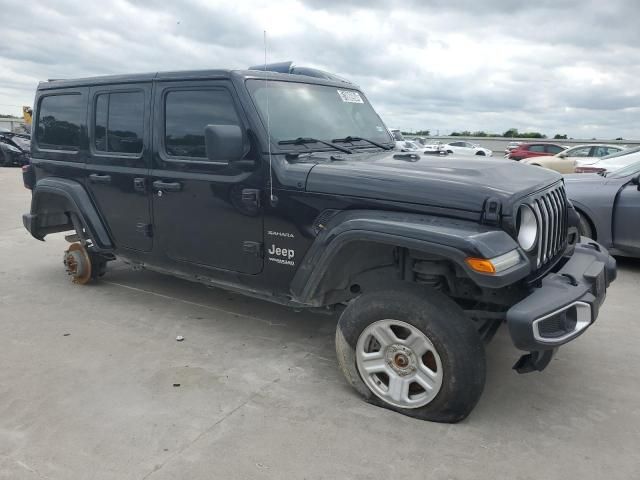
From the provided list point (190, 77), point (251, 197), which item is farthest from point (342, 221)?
point (190, 77)

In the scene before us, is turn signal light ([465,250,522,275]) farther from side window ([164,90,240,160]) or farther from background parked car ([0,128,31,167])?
background parked car ([0,128,31,167])

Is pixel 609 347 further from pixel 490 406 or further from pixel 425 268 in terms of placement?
pixel 425 268

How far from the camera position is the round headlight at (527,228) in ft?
9.68

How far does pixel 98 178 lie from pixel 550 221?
377 cm

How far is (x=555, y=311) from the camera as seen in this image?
2.75 meters

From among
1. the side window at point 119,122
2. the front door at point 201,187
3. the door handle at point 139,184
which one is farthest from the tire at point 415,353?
the side window at point 119,122

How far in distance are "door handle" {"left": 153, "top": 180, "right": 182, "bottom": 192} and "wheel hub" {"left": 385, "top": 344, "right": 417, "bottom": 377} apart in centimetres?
209

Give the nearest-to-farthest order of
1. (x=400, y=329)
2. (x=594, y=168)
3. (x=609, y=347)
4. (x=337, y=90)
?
(x=400, y=329), (x=609, y=347), (x=337, y=90), (x=594, y=168)

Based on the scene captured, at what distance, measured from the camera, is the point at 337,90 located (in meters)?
4.54

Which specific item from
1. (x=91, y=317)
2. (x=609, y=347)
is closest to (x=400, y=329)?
(x=609, y=347)

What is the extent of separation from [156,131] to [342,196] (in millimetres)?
1897

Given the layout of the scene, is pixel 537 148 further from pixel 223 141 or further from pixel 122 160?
pixel 223 141

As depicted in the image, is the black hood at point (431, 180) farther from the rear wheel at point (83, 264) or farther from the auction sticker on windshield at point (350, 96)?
the rear wheel at point (83, 264)

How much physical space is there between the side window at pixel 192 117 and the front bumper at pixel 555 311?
2283 millimetres
